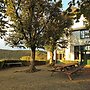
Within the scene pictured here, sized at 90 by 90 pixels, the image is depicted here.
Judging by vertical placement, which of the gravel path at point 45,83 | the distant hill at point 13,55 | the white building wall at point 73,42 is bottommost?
the gravel path at point 45,83

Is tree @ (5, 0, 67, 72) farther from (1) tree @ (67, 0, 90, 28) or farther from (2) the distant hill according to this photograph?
(2) the distant hill

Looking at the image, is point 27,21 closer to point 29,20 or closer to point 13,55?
point 29,20

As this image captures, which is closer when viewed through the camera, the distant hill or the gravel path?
the gravel path

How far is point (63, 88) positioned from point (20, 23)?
13.7m

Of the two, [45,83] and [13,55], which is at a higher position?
[13,55]

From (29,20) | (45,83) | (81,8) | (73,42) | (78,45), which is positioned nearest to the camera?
(81,8)

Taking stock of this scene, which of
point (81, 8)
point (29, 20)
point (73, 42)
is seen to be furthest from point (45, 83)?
point (73, 42)

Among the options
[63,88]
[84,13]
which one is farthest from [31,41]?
[84,13]

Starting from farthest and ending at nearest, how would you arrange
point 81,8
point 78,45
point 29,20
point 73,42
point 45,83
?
point 73,42 → point 78,45 → point 29,20 → point 45,83 → point 81,8

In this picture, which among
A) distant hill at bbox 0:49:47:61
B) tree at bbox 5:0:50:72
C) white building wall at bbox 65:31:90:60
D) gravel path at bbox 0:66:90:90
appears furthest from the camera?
distant hill at bbox 0:49:47:61

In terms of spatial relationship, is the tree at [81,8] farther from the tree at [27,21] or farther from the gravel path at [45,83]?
the tree at [27,21]

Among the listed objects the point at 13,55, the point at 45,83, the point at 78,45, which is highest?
the point at 78,45

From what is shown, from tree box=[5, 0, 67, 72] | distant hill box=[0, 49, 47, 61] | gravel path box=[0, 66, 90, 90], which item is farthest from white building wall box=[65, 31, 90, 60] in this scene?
gravel path box=[0, 66, 90, 90]

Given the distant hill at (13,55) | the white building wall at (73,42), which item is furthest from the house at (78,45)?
A: the distant hill at (13,55)
